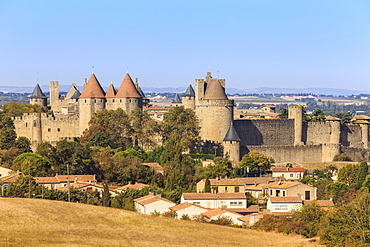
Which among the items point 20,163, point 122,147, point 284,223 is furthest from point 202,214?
point 122,147

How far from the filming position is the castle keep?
196 ft

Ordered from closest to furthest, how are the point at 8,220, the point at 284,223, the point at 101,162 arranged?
the point at 8,220 < the point at 284,223 < the point at 101,162

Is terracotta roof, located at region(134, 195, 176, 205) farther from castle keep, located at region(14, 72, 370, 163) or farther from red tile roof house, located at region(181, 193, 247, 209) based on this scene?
castle keep, located at region(14, 72, 370, 163)

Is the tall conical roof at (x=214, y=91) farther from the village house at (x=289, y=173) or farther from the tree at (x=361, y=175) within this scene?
the tree at (x=361, y=175)

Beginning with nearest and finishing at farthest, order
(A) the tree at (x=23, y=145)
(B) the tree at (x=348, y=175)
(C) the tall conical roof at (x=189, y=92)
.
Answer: (B) the tree at (x=348, y=175), (A) the tree at (x=23, y=145), (C) the tall conical roof at (x=189, y=92)

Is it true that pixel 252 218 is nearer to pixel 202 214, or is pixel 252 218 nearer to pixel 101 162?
pixel 202 214

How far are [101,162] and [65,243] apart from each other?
2144 cm

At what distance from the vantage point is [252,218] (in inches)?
1609

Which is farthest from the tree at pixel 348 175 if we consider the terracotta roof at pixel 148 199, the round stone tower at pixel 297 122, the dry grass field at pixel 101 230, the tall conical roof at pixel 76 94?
the tall conical roof at pixel 76 94

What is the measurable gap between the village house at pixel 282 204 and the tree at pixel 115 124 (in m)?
17.3

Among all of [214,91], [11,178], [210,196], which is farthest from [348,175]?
[11,178]

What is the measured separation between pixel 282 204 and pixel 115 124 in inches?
713

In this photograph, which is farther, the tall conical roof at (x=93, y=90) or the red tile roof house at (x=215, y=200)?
the tall conical roof at (x=93, y=90)

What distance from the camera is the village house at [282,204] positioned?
44.7 meters
